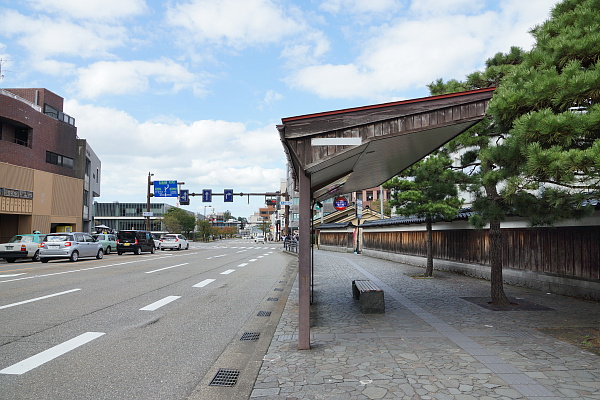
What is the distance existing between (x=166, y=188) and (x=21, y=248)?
19410 mm

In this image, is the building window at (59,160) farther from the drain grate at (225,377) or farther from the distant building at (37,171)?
the drain grate at (225,377)

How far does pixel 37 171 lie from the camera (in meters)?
34.2

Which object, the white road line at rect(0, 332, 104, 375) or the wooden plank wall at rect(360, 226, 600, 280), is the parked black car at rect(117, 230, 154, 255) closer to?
the wooden plank wall at rect(360, 226, 600, 280)

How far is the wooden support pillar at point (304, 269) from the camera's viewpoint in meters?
5.64

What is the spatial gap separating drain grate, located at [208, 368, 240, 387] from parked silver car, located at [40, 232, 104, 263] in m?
21.1

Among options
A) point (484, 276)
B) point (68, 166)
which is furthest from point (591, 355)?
point (68, 166)

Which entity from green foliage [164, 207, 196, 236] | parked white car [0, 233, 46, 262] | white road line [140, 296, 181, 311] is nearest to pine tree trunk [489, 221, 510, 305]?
Answer: white road line [140, 296, 181, 311]

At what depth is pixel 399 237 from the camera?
76.7ft

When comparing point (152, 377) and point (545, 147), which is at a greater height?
point (545, 147)

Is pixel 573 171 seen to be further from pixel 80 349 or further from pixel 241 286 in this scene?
pixel 241 286

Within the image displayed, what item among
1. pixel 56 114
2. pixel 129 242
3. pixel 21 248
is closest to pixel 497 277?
pixel 21 248

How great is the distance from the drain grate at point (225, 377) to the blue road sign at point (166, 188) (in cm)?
3847

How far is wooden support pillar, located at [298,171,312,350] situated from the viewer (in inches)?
222

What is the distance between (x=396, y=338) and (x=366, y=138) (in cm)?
296
